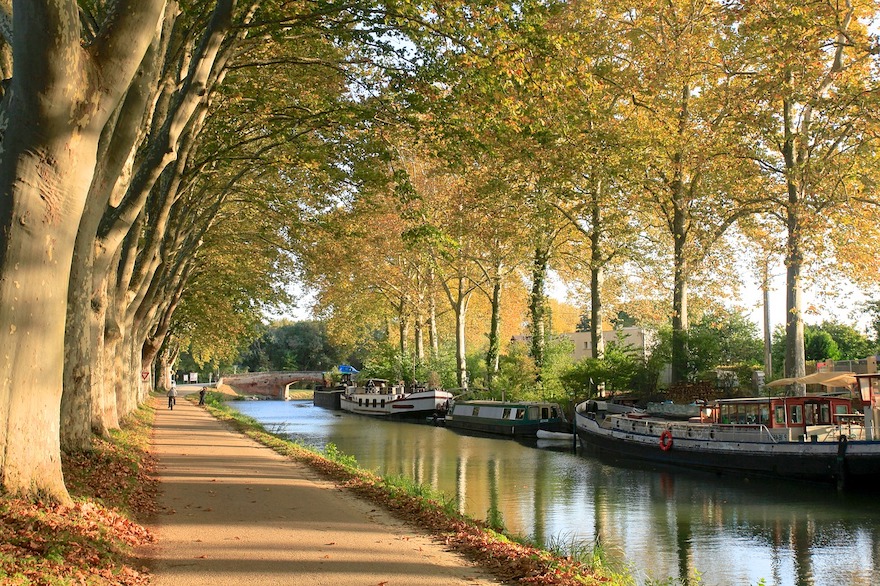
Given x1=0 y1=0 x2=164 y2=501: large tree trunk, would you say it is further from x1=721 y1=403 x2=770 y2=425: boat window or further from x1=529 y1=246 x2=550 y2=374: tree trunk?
x1=529 y1=246 x2=550 y2=374: tree trunk

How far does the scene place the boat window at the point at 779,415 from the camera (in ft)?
89.8

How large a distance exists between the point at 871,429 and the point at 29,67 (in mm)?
24901

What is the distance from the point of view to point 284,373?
104 metres

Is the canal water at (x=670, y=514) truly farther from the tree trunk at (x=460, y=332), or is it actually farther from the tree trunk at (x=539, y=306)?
the tree trunk at (x=460, y=332)

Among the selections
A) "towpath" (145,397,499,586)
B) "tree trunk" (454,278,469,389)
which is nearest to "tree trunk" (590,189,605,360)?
"tree trunk" (454,278,469,389)

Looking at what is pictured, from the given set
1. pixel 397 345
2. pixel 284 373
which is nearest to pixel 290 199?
pixel 397 345

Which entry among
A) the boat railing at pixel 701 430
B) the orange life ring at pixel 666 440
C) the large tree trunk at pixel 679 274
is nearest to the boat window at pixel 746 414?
the boat railing at pixel 701 430

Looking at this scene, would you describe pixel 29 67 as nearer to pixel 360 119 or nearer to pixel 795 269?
pixel 360 119

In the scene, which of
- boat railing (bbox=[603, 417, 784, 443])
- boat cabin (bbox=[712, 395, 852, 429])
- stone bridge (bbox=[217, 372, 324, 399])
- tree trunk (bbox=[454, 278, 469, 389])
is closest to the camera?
boat cabin (bbox=[712, 395, 852, 429])

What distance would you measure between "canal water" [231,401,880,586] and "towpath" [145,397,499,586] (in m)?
3.34

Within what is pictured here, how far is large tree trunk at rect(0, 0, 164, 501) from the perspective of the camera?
7.73 m

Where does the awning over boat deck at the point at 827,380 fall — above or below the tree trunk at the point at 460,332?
below

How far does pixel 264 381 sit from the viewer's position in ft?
336

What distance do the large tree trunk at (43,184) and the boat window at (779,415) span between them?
24.2 metres
